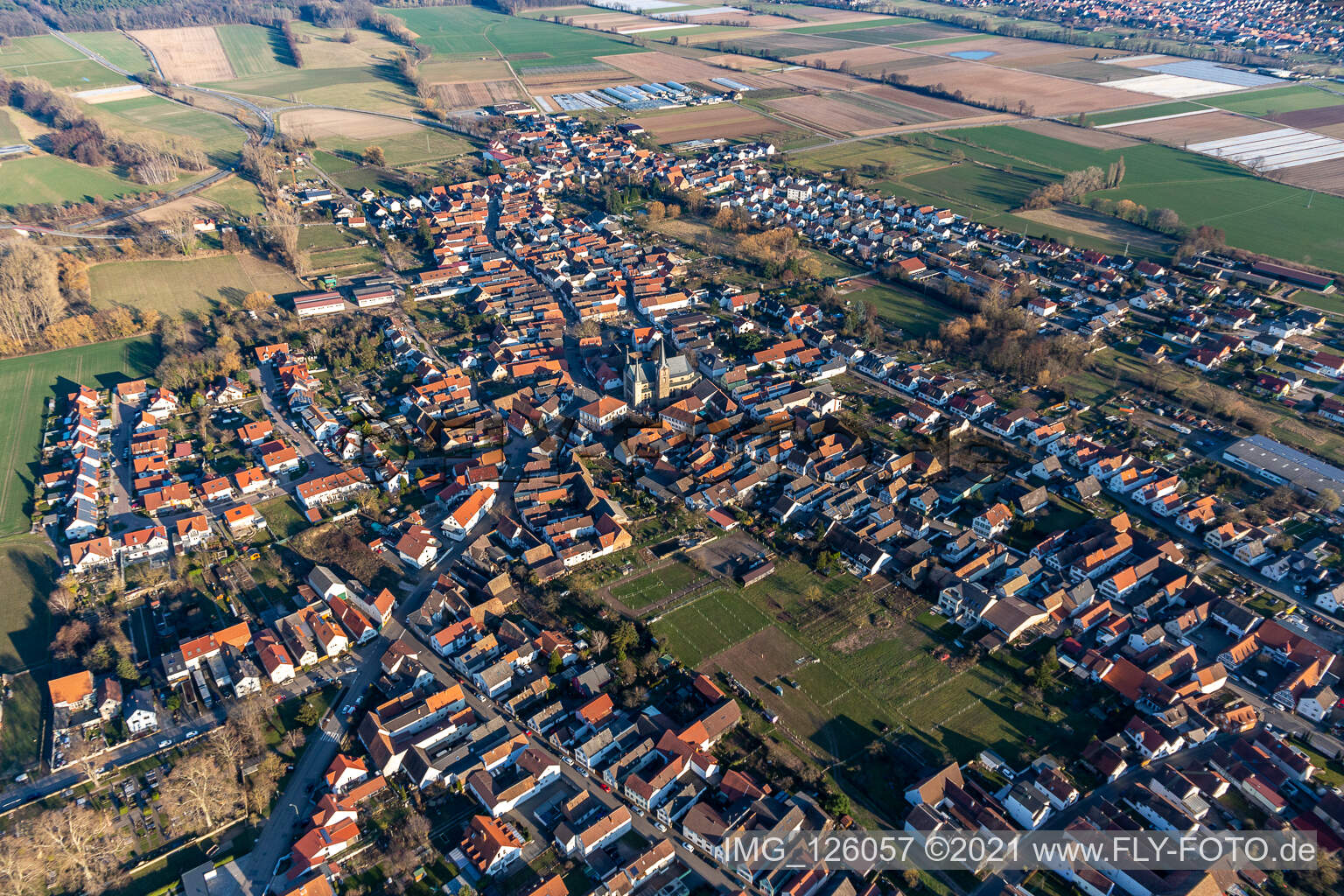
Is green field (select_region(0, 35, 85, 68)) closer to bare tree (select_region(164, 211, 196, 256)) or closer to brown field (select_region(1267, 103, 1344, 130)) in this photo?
bare tree (select_region(164, 211, 196, 256))

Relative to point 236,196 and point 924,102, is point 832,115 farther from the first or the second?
point 236,196

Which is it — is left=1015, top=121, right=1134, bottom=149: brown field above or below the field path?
above

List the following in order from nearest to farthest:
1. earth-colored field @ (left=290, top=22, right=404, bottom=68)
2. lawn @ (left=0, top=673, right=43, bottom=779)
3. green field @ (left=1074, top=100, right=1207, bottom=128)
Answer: lawn @ (left=0, top=673, right=43, bottom=779) → green field @ (left=1074, top=100, right=1207, bottom=128) → earth-colored field @ (left=290, top=22, right=404, bottom=68)

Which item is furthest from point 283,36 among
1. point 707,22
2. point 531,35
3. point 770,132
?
point 770,132

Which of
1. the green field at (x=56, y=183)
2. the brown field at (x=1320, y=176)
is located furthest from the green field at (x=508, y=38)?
the brown field at (x=1320, y=176)

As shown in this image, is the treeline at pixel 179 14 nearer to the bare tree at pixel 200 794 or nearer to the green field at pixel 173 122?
the green field at pixel 173 122

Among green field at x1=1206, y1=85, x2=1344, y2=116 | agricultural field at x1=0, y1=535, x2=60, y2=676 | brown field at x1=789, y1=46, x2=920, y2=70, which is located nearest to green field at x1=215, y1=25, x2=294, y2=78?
brown field at x1=789, y1=46, x2=920, y2=70

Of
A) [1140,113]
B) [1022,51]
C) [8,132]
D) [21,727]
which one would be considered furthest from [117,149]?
[1022,51]
